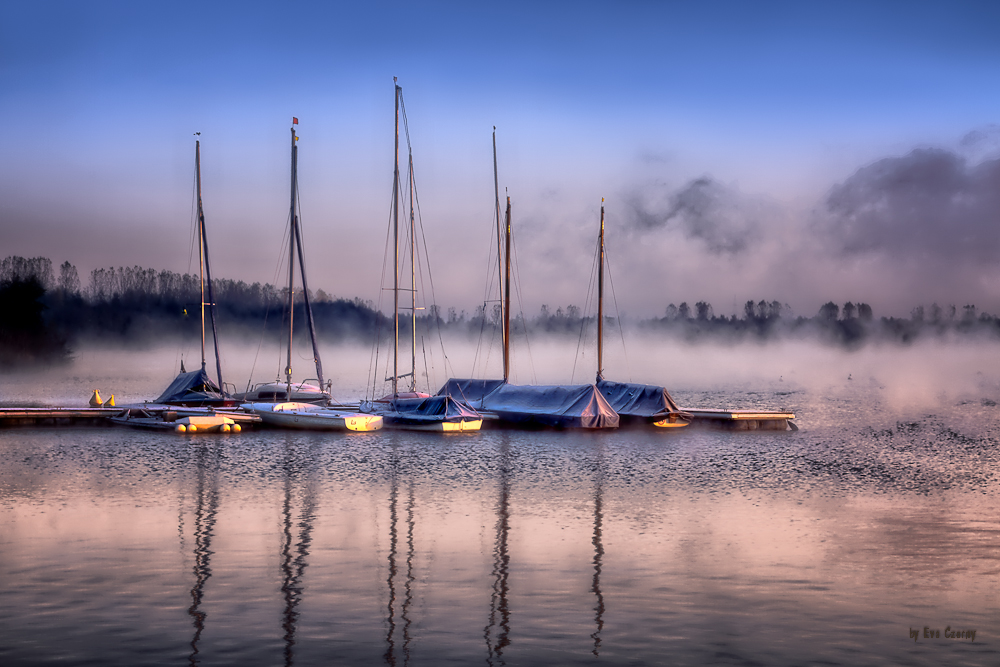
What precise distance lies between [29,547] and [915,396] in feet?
349

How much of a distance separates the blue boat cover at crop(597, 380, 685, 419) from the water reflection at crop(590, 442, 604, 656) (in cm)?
1602

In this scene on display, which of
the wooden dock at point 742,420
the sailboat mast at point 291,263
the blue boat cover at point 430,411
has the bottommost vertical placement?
the wooden dock at point 742,420

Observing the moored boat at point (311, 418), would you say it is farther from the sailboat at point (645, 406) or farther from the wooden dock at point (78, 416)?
the sailboat at point (645, 406)

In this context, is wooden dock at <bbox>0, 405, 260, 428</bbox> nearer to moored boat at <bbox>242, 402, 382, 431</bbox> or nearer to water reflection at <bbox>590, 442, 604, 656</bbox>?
moored boat at <bbox>242, 402, 382, 431</bbox>

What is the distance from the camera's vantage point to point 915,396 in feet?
343

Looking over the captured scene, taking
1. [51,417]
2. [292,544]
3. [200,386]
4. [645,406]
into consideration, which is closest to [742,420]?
[645,406]

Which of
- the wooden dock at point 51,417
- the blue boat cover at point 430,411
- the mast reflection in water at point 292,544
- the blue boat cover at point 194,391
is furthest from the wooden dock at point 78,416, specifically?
the mast reflection in water at point 292,544

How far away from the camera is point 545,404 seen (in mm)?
51656

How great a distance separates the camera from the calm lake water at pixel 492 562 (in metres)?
12.5

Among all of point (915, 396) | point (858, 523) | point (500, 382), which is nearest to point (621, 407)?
point (500, 382)

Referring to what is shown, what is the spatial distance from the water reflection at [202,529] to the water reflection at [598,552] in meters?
5.91

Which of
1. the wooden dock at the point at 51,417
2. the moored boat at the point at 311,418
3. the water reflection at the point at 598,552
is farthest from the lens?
the wooden dock at the point at 51,417

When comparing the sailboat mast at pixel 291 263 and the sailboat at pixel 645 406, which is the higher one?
the sailboat mast at pixel 291 263

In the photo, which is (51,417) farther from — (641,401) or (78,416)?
(641,401)
